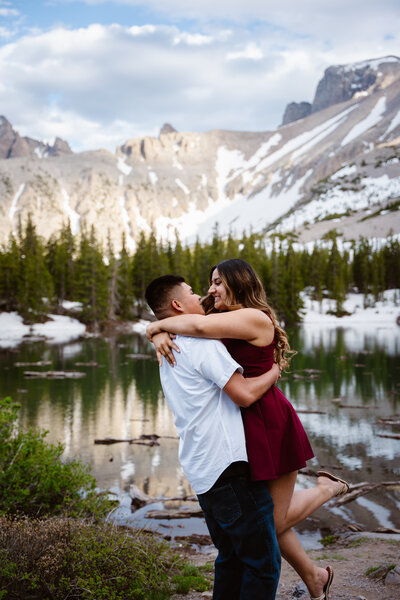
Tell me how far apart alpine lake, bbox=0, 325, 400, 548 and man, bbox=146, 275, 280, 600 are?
433 centimetres

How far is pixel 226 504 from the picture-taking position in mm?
3512

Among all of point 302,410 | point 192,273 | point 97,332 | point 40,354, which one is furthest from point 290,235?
point 302,410

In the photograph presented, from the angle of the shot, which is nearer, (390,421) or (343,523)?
(343,523)

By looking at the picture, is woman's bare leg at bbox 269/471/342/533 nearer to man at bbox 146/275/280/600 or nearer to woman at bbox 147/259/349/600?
woman at bbox 147/259/349/600

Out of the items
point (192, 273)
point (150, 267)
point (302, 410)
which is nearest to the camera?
point (302, 410)

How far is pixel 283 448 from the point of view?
372 cm

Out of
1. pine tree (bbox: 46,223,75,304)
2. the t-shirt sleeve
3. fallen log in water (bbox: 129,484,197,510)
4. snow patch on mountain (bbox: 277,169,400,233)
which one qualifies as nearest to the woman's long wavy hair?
the t-shirt sleeve

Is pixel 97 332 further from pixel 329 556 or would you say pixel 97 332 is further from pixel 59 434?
pixel 329 556

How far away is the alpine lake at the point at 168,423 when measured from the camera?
11.0 m

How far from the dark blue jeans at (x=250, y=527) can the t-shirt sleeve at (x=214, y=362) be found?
68cm

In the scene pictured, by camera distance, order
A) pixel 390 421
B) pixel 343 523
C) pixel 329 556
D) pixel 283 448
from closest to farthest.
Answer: pixel 283 448, pixel 329 556, pixel 343 523, pixel 390 421

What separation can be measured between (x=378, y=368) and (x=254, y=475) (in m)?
29.3

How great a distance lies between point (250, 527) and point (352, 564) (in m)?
4.16

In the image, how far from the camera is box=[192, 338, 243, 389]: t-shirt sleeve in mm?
3463
